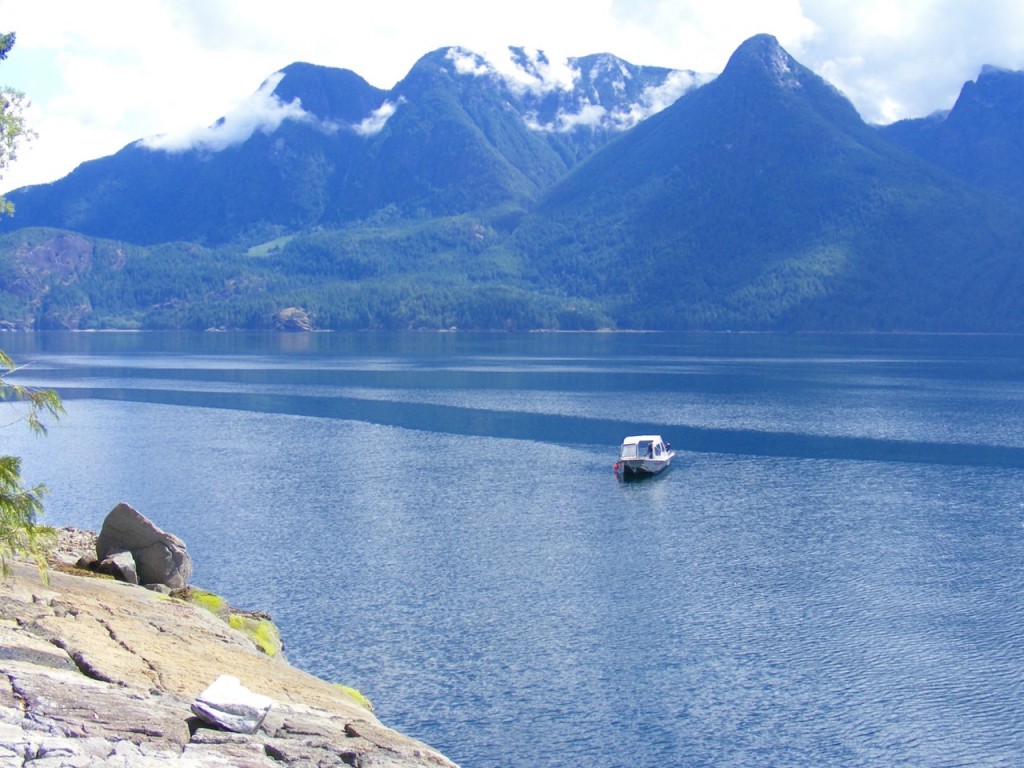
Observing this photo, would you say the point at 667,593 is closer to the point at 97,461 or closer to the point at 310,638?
the point at 310,638

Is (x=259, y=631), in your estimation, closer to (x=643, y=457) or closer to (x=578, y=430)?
(x=643, y=457)

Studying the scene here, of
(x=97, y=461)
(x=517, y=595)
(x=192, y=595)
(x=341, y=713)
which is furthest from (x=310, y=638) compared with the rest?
(x=97, y=461)

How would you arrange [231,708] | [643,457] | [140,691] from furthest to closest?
[643,457] < [140,691] < [231,708]

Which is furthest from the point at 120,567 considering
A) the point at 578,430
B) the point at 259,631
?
the point at 578,430

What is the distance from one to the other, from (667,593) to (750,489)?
94.8ft

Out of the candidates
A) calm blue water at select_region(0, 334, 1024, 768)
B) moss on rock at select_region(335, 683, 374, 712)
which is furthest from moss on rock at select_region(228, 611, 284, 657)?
moss on rock at select_region(335, 683, 374, 712)

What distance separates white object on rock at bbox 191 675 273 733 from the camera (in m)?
28.7

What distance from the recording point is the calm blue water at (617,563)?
4100cm

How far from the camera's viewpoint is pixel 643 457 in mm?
91500

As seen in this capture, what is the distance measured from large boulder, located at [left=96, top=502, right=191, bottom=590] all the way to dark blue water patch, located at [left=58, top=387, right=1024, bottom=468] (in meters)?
63.5

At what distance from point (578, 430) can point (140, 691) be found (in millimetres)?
86571

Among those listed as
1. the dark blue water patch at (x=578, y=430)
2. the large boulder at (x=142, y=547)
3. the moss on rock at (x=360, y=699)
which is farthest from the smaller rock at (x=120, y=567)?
the dark blue water patch at (x=578, y=430)

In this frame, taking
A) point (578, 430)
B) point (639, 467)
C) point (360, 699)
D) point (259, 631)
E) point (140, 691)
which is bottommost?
point (360, 699)

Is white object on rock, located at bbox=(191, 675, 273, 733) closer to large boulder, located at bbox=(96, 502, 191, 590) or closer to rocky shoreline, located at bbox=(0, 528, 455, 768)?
rocky shoreline, located at bbox=(0, 528, 455, 768)
